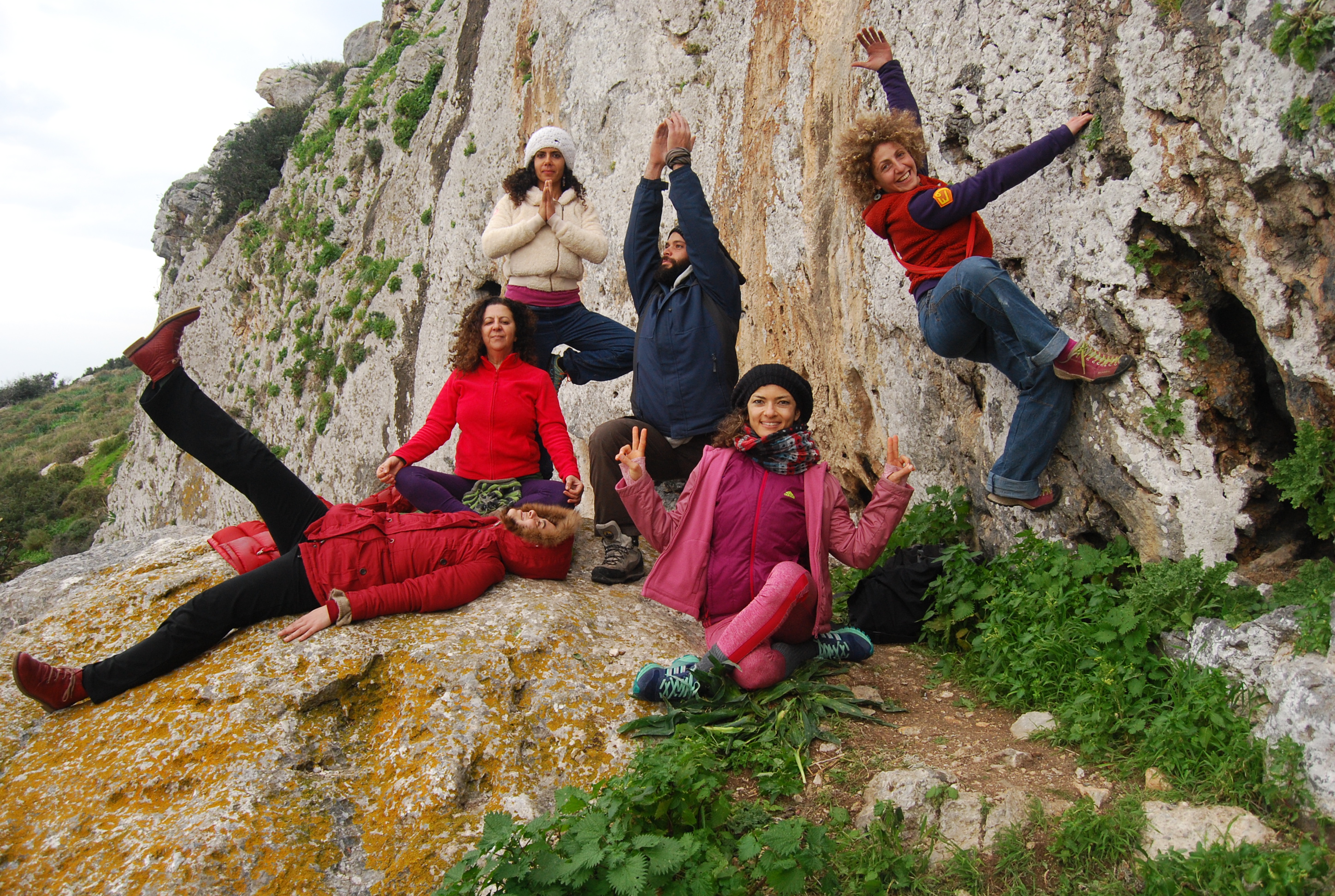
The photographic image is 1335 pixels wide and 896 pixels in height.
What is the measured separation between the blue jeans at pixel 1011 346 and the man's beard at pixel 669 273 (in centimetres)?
167

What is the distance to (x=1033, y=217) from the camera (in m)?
4.11

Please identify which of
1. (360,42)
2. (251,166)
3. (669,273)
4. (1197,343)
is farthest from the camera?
(360,42)

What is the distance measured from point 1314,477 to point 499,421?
169 inches

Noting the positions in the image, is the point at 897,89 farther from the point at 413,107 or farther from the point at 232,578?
the point at 413,107

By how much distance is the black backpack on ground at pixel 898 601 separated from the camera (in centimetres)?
435

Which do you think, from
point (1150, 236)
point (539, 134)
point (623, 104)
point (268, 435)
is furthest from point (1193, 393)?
point (268, 435)

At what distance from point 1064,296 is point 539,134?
4.12m

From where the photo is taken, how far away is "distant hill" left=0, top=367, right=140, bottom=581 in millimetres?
26516

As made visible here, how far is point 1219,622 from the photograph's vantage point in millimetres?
2992

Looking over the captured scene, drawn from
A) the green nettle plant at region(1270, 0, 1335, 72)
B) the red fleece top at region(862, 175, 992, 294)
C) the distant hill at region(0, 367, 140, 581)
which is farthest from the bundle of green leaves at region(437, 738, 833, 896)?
the distant hill at region(0, 367, 140, 581)

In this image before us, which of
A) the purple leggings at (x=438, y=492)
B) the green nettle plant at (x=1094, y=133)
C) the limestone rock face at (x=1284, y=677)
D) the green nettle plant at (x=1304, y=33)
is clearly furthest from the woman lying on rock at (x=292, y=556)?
the green nettle plant at (x=1304, y=33)

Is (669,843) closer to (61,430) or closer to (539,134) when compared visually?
(539,134)

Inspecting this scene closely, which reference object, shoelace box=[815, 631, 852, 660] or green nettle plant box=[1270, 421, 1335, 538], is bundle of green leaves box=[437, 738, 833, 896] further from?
green nettle plant box=[1270, 421, 1335, 538]

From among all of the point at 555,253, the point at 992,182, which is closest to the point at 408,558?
the point at 555,253
